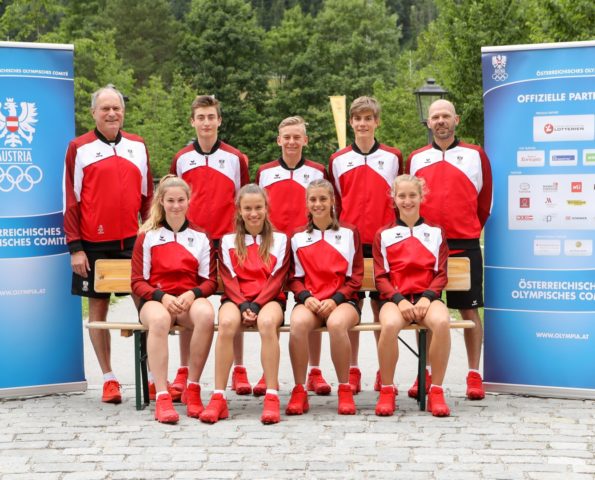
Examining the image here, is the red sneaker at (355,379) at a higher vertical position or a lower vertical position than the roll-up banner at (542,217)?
lower

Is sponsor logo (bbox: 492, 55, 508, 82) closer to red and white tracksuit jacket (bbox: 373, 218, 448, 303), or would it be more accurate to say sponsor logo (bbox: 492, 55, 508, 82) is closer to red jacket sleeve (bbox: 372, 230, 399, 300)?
red and white tracksuit jacket (bbox: 373, 218, 448, 303)

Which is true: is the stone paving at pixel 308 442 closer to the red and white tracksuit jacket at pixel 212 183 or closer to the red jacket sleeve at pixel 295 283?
the red jacket sleeve at pixel 295 283

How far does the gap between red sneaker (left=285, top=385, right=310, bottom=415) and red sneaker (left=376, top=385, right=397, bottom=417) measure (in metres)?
0.48

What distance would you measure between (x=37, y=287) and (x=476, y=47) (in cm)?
2230

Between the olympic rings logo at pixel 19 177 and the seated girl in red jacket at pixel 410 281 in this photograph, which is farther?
the olympic rings logo at pixel 19 177

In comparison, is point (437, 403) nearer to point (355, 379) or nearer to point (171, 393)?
point (355, 379)

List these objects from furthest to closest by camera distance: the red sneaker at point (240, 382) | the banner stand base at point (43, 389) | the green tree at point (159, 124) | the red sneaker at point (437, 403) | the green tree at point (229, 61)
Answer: the green tree at point (229, 61)
the green tree at point (159, 124)
the red sneaker at point (240, 382)
the banner stand base at point (43, 389)
the red sneaker at point (437, 403)

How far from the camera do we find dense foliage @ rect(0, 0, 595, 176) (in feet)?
89.0

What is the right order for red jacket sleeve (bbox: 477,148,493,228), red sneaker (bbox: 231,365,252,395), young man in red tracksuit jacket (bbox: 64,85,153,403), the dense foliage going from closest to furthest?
young man in red tracksuit jacket (bbox: 64,85,153,403) < red jacket sleeve (bbox: 477,148,493,228) < red sneaker (bbox: 231,365,252,395) < the dense foliage

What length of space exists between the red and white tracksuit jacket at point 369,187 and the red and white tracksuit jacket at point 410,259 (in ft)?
1.03

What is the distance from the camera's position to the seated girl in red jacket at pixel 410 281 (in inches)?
252

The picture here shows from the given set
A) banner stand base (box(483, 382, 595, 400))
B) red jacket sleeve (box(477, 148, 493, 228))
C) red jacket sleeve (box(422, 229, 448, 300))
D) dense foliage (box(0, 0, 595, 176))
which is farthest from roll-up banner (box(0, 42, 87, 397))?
dense foliage (box(0, 0, 595, 176))

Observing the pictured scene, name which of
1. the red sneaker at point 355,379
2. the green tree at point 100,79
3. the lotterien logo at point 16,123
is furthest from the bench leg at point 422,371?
the green tree at point 100,79

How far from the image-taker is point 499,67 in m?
7.00
